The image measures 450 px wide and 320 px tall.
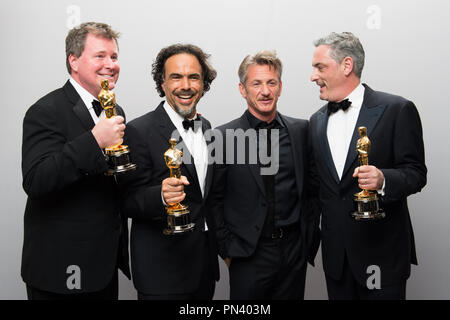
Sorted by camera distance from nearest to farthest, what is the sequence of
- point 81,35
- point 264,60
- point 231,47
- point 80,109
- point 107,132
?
point 107,132
point 80,109
point 81,35
point 264,60
point 231,47

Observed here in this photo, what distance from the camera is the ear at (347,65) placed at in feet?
11.0

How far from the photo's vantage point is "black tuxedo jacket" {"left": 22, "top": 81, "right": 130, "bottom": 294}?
2748mm

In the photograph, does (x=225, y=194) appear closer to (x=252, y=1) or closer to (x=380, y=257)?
(x=380, y=257)

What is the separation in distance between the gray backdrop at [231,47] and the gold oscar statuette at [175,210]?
194 cm

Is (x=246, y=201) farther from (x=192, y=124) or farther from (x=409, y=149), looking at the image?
(x=409, y=149)

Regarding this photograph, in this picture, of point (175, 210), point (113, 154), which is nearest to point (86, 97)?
point (113, 154)

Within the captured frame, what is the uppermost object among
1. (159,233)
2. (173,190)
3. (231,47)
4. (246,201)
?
(231,47)

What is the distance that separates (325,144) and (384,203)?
1.72 feet

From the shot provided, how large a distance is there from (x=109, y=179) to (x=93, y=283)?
0.61 m

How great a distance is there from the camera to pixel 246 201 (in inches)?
134

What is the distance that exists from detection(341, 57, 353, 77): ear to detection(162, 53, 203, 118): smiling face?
0.95 metres

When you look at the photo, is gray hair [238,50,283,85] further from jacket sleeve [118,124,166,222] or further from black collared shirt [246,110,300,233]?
jacket sleeve [118,124,166,222]

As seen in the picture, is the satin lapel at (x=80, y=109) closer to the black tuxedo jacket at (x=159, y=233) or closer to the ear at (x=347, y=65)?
the black tuxedo jacket at (x=159, y=233)

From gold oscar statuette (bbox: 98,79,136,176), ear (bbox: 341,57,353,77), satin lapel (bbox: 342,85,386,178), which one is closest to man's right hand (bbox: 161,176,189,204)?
gold oscar statuette (bbox: 98,79,136,176)
